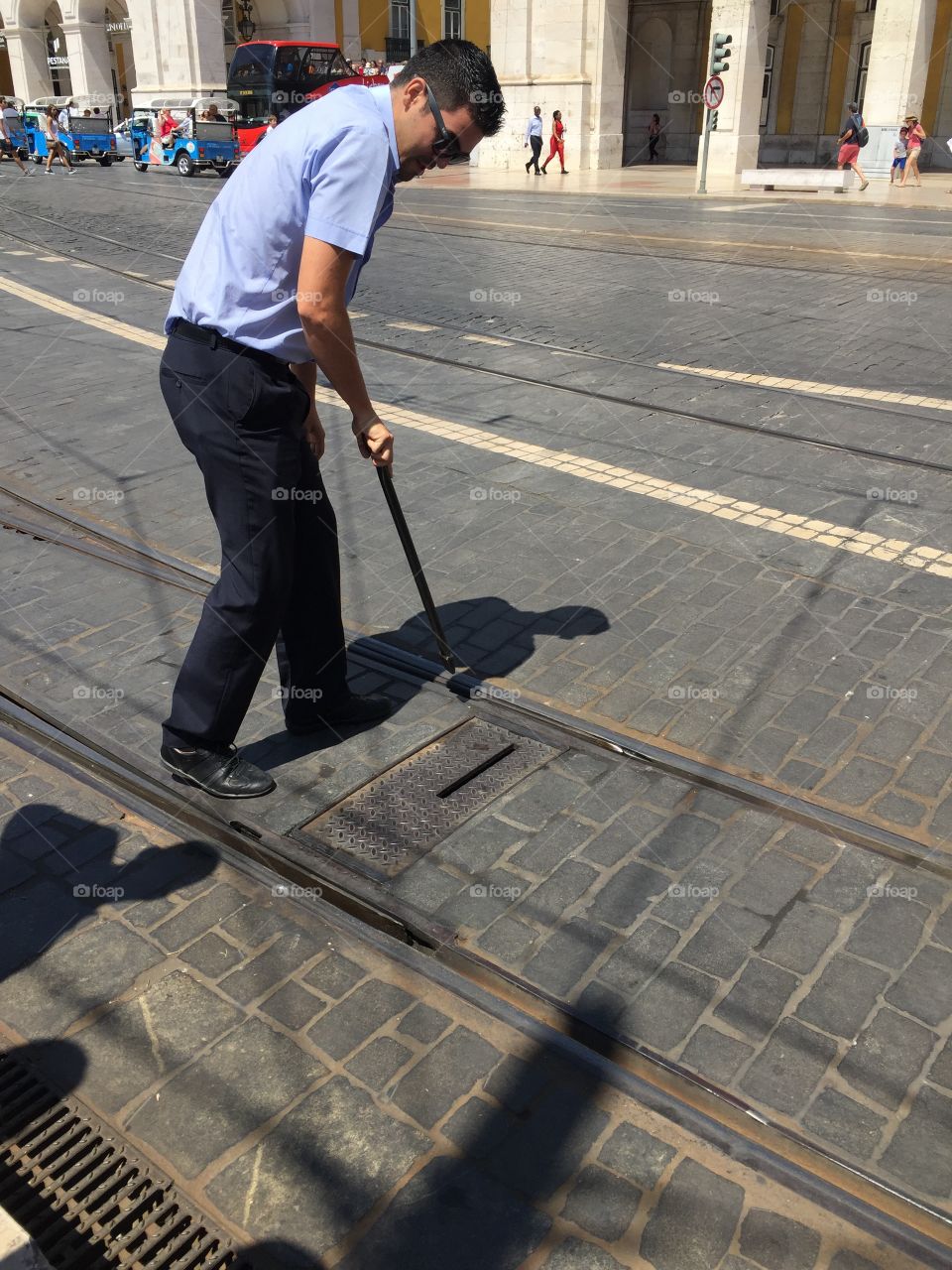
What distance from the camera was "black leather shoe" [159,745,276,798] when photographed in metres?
3.53

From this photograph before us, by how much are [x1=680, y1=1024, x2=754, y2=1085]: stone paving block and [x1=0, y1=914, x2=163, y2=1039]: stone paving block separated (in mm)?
1389

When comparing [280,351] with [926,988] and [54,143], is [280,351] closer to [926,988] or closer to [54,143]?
[926,988]

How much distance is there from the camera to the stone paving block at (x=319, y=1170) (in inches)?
88.8

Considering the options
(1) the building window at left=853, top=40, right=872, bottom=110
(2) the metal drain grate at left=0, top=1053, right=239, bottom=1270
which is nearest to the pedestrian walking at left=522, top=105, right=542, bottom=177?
(1) the building window at left=853, top=40, right=872, bottom=110

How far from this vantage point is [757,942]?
2.95m

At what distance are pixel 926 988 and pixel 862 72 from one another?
36.9 meters

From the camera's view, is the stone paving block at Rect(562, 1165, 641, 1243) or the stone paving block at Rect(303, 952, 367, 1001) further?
the stone paving block at Rect(303, 952, 367, 1001)

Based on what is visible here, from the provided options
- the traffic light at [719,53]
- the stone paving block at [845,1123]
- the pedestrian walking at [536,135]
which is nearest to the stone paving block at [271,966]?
the stone paving block at [845,1123]

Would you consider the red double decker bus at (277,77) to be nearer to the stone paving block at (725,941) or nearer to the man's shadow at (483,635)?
the man's shadow at (483,635)

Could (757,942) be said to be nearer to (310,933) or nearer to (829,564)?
(310,933)

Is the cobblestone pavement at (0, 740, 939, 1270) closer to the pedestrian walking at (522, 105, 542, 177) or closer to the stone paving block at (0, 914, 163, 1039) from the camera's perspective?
the stone paving block at (0, 914, 163, 1039)

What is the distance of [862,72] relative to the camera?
109 ft

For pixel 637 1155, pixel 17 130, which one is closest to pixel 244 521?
pixel 637 1155

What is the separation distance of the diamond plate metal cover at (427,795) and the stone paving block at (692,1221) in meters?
1.22
